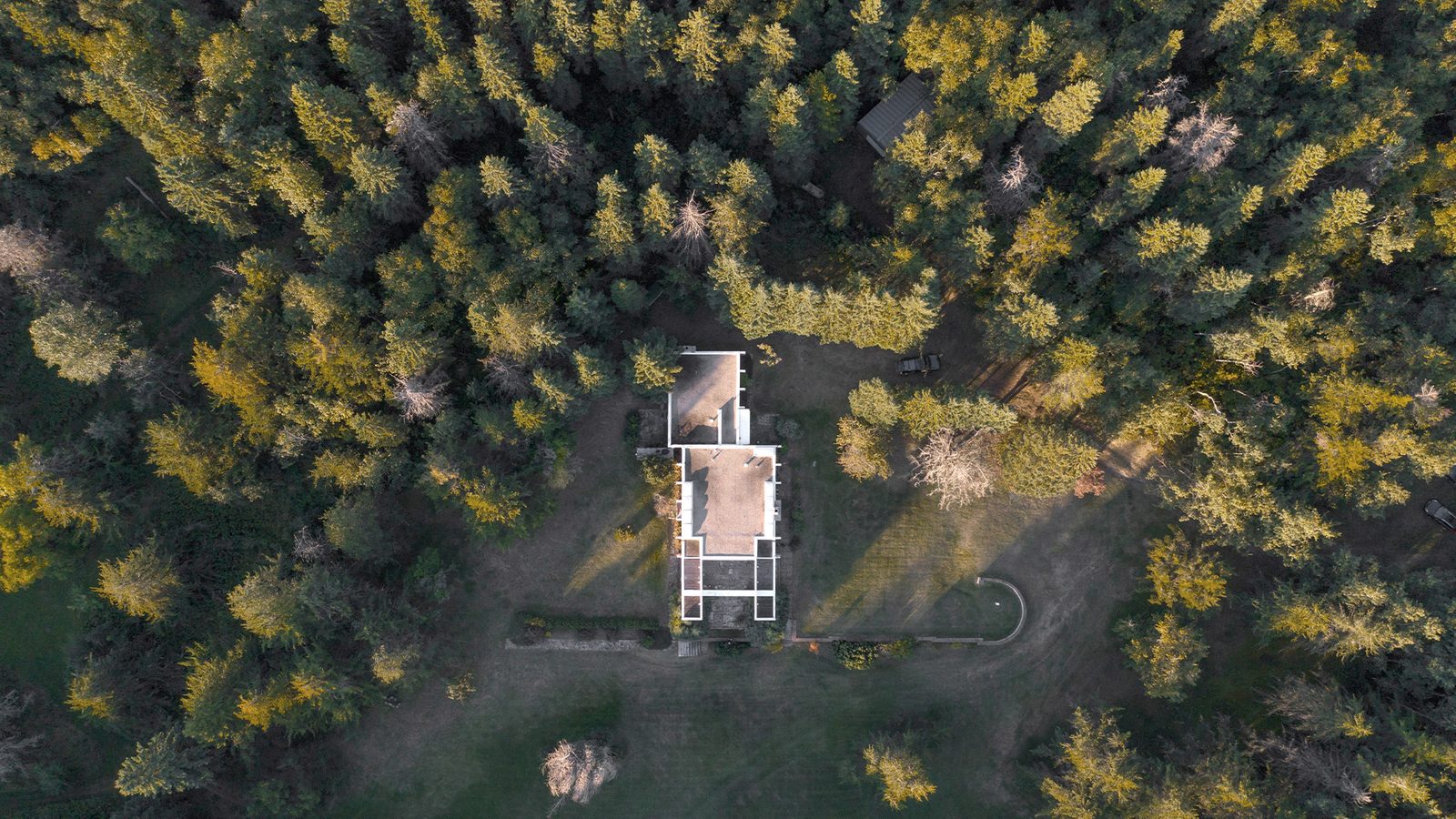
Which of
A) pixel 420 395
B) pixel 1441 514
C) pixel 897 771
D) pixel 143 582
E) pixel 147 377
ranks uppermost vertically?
pixel 147 377

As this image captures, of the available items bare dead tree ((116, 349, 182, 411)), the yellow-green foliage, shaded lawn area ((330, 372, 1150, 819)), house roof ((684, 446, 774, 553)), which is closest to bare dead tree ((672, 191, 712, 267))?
shaded lawn area ((330, 372, 1150, 819))

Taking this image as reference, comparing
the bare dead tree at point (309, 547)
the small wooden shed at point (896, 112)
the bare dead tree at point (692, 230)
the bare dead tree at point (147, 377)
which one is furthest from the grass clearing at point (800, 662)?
the bare dead tree at point (147, 377)

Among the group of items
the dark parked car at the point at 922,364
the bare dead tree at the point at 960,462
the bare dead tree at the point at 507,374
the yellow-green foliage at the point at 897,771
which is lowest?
the yellow-green foliage at the point at 897,771

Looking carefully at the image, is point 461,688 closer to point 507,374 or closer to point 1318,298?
point 507,374

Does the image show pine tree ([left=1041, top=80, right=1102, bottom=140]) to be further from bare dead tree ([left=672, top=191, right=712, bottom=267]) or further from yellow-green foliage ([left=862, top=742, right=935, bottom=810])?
yellow-green foliage ([left=862, top=742, right=935, bottom=810])

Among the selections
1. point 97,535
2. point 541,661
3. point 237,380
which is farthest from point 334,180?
point 541,661

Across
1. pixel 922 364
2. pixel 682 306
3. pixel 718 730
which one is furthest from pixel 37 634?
pixel 922 364

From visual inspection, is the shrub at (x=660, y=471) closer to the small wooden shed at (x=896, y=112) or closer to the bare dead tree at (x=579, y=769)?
the bare dead tree at (x=579, y=769)
